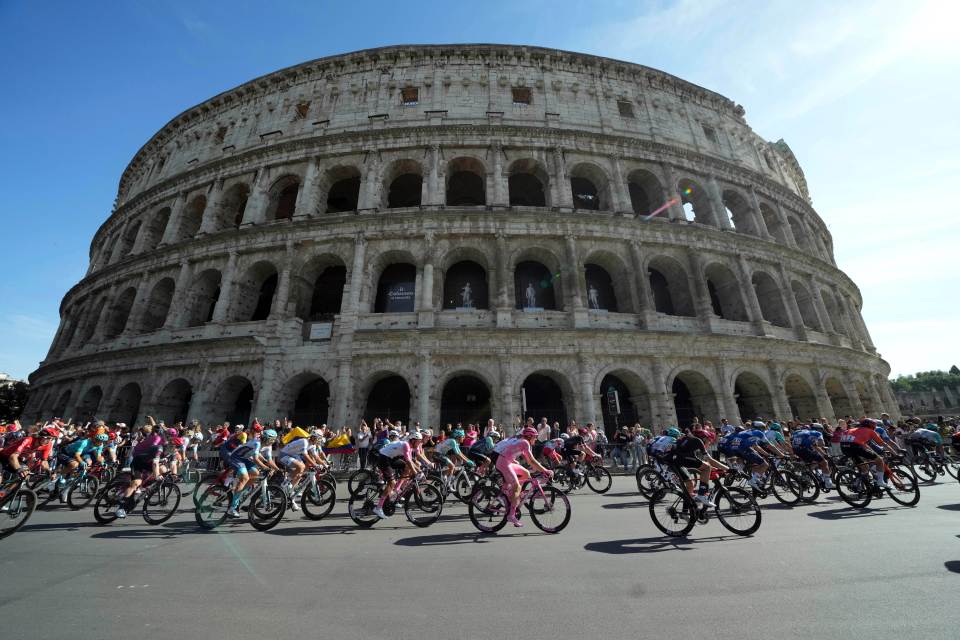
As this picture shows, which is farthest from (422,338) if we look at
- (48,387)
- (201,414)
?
(48,387)

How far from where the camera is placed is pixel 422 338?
1630cm

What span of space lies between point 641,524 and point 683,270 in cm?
1601

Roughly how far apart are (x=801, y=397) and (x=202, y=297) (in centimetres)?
3218

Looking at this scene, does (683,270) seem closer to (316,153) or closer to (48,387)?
(316,153)

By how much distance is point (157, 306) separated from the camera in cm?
2148

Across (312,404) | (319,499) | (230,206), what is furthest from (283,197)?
(319,499)

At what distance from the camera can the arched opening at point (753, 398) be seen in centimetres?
1802

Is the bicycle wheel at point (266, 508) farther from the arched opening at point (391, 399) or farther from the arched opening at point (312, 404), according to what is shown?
the arched opening at point (312, 404)

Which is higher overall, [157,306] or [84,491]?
[157,306]

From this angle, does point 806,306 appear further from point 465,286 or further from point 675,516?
point 675,516

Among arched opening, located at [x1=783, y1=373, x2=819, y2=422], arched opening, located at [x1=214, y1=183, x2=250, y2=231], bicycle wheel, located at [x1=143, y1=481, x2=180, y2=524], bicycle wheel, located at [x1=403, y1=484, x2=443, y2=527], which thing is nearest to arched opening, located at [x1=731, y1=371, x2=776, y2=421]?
arched opening, located at [x1=783, y1=373, x2=819, y2=422]

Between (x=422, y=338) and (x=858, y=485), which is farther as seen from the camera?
(x=422, y=338)

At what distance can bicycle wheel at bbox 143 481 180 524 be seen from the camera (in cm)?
761

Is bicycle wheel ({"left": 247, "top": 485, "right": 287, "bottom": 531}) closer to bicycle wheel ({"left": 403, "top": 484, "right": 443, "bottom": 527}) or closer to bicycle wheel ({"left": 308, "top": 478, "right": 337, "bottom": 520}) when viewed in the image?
bicycle wheel ({"left": 308, "top": 478, "right": 337, "bottom": 520})
